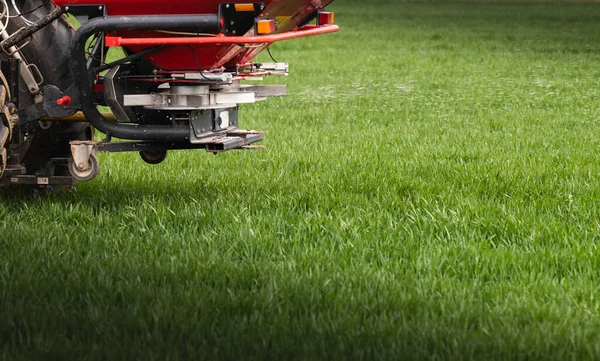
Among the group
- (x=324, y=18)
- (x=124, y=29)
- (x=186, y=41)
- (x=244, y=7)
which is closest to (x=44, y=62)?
(x=124, y=29)

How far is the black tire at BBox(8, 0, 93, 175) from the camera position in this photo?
756 centimetres

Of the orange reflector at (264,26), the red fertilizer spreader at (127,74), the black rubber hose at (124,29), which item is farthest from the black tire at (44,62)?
the orange reflector at (264,26)

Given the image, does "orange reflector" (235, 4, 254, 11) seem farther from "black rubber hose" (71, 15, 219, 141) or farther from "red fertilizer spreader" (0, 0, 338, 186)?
"black rubber hose" (71, 15, 219, 141)

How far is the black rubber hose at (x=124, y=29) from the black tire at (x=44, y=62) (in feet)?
1.20

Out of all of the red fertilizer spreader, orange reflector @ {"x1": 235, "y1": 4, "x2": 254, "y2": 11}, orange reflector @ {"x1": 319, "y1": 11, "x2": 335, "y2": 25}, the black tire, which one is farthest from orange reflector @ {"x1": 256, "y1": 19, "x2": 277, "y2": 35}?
the black tire

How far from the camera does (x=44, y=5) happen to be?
7684mm

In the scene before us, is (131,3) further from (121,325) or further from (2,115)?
(121,325)

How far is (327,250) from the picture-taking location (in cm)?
642

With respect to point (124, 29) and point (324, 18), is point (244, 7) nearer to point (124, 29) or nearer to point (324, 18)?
point (124, 29)

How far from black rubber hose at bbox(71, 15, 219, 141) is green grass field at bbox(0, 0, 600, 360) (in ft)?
2.03

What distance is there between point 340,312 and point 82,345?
1.27m

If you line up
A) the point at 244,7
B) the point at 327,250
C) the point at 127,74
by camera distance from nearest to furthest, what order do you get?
the point at 327,250 → the point at 244,7 → the point at 127,74

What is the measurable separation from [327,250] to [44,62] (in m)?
Result: 2.62

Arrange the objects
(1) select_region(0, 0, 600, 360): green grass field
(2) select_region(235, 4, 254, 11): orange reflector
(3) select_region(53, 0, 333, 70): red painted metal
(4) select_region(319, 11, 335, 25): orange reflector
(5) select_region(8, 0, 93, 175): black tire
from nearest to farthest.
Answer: (1) select_region(0, 0, 600, 360): green grass field, (2) select_region(235, 4, 254, 11): orange reflector, (3) select_region(53, 0, 333, 70): red painted metal, (5) select_region(8, 0, 93, 175): black tire, (4) select_region(319, 11, 335, 25): orange reflector
